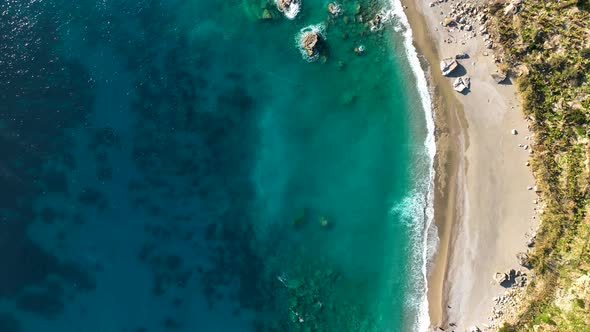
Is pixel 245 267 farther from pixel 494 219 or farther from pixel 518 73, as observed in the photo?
pixel 518 73

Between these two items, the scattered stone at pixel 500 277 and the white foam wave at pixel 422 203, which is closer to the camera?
the scattered stone at pixel 500 277

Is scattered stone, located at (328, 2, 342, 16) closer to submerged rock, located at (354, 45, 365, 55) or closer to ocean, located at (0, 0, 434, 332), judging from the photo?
ocean, located at (0, 0, 434, 332)

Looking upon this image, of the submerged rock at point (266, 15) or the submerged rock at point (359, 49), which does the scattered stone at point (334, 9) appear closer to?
the submerged rock at point (359, 49)

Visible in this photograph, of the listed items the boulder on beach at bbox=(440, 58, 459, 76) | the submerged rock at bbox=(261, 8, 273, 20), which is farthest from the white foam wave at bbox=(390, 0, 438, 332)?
the submerged rock at bbox=(261, 8, 273, 20)

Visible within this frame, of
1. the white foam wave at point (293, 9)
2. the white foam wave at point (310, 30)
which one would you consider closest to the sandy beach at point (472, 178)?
the white foam wave at point (310, 30)

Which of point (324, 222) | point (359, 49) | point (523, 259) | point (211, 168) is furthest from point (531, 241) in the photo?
point (211, 168)
